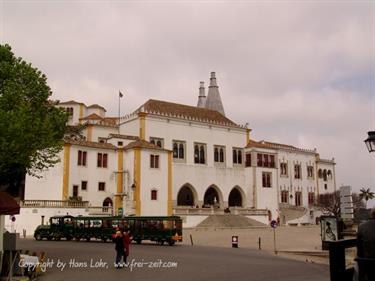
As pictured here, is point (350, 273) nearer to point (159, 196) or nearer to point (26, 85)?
point (26, 85)

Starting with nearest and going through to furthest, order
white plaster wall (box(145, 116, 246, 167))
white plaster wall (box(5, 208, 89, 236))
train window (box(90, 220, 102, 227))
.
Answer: train window (box(90, 220, 102, 227)) → white plaster wall (box(5, 208, 89, 236)) → white plaster wall (box(145, 116, 246, 167))

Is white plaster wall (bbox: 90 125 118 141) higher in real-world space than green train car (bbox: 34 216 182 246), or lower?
higher

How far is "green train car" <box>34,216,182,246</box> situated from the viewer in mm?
31500

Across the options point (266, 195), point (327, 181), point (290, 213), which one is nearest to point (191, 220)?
point (266, 195)

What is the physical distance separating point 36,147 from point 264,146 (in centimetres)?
4992

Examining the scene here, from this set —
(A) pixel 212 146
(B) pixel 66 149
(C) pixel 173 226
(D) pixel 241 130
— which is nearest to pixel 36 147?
(C) pixel 173 226

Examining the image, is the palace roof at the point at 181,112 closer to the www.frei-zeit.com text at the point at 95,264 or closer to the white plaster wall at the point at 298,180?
the white plaster wall at the point at 298,180

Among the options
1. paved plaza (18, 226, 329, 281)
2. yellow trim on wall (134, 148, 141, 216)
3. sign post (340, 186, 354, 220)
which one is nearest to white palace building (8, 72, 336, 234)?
yellow trim on wall (134, 148, 141, 216)

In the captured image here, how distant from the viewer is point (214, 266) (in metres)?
17.8

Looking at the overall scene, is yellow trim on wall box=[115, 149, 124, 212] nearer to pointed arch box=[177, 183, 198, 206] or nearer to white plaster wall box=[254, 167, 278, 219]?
pointed arch box=[177, 183, 198, 206]

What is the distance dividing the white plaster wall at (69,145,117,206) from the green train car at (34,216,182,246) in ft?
37.7

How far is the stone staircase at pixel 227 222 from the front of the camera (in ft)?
171

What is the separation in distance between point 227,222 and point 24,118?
37.4 metres

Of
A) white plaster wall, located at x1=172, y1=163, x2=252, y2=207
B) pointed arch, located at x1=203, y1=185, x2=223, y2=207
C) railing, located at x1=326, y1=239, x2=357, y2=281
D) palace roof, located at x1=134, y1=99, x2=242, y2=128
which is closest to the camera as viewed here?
railing, located at x1=326, y1=239, x2=357, y2=281
